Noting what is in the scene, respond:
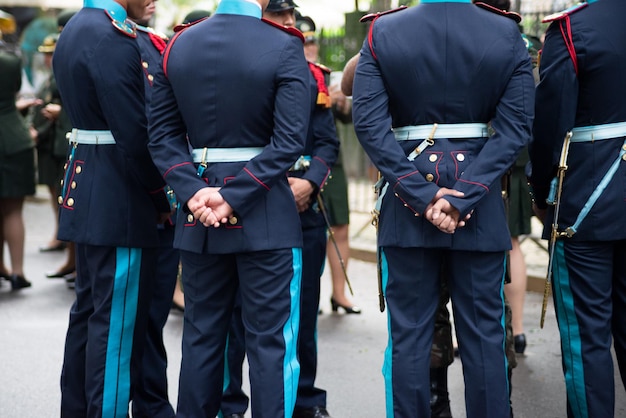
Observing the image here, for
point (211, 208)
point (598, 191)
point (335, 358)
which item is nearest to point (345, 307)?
point (335, 358)

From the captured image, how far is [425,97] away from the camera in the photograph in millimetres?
3555

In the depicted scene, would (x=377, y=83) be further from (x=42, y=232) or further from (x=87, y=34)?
(x=42, y=232)

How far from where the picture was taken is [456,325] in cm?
364

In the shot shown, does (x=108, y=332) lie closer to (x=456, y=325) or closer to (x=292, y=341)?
(x=292, y=341)

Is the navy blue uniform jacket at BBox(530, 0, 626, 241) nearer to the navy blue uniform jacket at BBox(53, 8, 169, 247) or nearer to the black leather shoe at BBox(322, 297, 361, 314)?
the navy blue uniform jacket at BBox(53, 8, 169, 247)

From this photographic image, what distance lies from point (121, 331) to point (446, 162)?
156cm

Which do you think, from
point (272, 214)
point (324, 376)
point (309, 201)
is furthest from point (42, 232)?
point (272, 214)

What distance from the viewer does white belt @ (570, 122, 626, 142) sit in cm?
371

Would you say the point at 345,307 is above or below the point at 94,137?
below

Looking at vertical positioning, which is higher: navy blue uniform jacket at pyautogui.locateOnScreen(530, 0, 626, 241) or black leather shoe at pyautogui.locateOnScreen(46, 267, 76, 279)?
navy blue uniform jacket at pyautogui.locateOnScreen(530, 0, 626, 241)

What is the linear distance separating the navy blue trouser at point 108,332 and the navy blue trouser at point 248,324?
37 cm

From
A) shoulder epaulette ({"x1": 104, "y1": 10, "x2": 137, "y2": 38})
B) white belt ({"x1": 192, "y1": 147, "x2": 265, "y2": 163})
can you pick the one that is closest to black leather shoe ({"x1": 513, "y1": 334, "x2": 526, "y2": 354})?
white belt ({"x1": 192, "y1": 147, "x2": 265, "y2": 163})

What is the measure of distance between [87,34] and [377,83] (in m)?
1.25

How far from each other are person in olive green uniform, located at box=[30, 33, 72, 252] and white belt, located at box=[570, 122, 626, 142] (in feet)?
16.3
